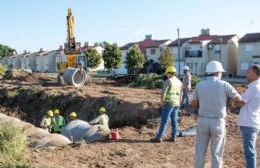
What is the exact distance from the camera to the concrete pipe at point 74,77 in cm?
2848

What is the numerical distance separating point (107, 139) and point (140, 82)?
21718mm

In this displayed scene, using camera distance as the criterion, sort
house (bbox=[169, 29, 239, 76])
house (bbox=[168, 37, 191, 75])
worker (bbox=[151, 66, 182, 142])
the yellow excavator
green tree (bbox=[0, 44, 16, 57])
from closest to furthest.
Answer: worker (bbox=[151, 66, 182, 142])
the yellow excavator
house (bbox=[169, 29, 239, 76])
house (bbox=[168, 37, 191, 75])
green tree (bbox=[0, 44, 16, 57])

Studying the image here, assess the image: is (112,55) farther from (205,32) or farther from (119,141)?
(119,141)

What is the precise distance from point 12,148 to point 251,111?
4223 millimetres

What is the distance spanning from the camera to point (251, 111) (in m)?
6.88

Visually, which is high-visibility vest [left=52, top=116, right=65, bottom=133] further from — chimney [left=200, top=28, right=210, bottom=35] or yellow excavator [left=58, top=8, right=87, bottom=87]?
chimney [left=200, top=28, right=210, bottom=35]

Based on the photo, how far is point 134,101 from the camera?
1914 centimetres

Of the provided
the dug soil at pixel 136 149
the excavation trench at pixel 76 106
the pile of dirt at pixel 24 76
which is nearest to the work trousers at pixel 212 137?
the dug soil at pixel 136 149

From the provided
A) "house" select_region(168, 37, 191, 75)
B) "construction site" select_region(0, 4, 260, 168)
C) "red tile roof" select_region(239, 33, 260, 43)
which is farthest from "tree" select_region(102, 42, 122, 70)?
"construction site" select_region(0, 4, 260, 168)

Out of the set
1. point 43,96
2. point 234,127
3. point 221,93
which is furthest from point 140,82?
point 221,93

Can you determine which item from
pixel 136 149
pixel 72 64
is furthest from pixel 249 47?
pixel 136 149

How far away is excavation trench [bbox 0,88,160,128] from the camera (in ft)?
56.3

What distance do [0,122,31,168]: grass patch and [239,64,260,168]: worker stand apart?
354cm

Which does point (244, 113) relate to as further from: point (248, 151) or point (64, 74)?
point (64, 74)
